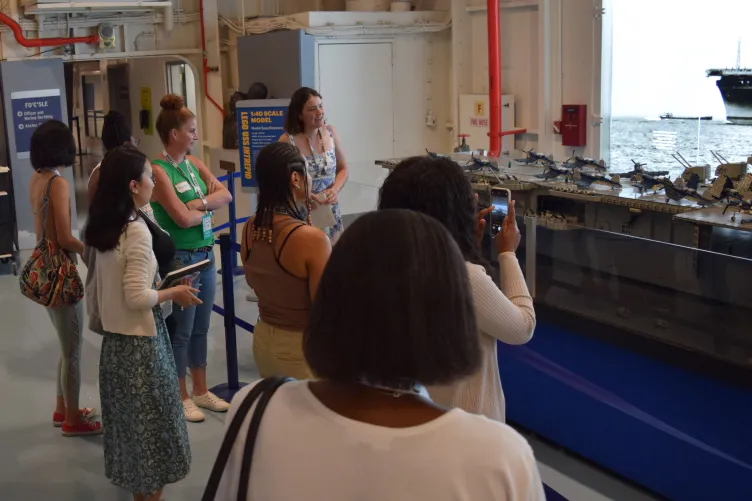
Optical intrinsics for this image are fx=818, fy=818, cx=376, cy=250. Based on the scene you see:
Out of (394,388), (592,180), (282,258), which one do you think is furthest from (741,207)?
(394,388)

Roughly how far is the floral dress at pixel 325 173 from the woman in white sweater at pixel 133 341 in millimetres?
1343

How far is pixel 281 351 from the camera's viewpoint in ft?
8.52

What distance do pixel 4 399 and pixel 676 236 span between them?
3.56 metres

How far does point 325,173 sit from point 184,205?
34.6 inches

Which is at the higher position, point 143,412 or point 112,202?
point 112,202

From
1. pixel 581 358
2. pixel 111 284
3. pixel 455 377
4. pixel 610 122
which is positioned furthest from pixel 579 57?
pixel 455 377

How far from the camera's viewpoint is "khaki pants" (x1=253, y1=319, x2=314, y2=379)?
8.47 ft

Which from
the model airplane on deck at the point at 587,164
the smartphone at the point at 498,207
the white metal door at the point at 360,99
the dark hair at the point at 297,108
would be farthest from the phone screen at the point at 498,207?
Answer: the white metal door at the point at 360,99

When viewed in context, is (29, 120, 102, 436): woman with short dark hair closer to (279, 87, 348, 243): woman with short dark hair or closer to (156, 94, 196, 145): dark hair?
(156, 94, 196, 145): dark hair

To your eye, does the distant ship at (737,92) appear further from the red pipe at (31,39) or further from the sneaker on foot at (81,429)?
the red pipe at (31,39)

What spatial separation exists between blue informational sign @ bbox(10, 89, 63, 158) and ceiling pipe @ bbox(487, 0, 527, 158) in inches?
160

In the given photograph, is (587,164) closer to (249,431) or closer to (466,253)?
(466,253)

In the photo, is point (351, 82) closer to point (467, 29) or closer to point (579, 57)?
point (467, 29)

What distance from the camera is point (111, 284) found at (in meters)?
2.82
